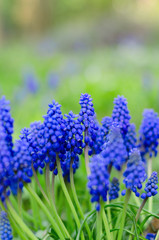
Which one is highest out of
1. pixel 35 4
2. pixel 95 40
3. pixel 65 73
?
pixel 35 4

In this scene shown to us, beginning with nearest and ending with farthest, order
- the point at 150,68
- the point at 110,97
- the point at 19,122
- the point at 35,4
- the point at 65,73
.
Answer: the point at 19,122 → the point at 110,97 → the point at 65,73 → the point at 150,68 → the point at 35,4

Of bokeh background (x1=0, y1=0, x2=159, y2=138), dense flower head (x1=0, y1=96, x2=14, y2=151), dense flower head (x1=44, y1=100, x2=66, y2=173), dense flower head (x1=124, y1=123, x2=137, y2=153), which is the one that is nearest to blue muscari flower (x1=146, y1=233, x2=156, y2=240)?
dense flower head (x1=124, y1=123, x2=137, y2=153)

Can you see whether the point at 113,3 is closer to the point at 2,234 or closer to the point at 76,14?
the point at 76,14

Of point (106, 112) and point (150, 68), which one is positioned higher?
point (150, 68)

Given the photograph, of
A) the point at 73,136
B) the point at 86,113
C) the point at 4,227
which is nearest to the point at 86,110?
the point at 86,113

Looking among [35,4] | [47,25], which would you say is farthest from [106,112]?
[47,25]

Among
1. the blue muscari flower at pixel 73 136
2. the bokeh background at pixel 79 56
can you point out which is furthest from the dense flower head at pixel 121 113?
the bokeh background at pixel 79 56
